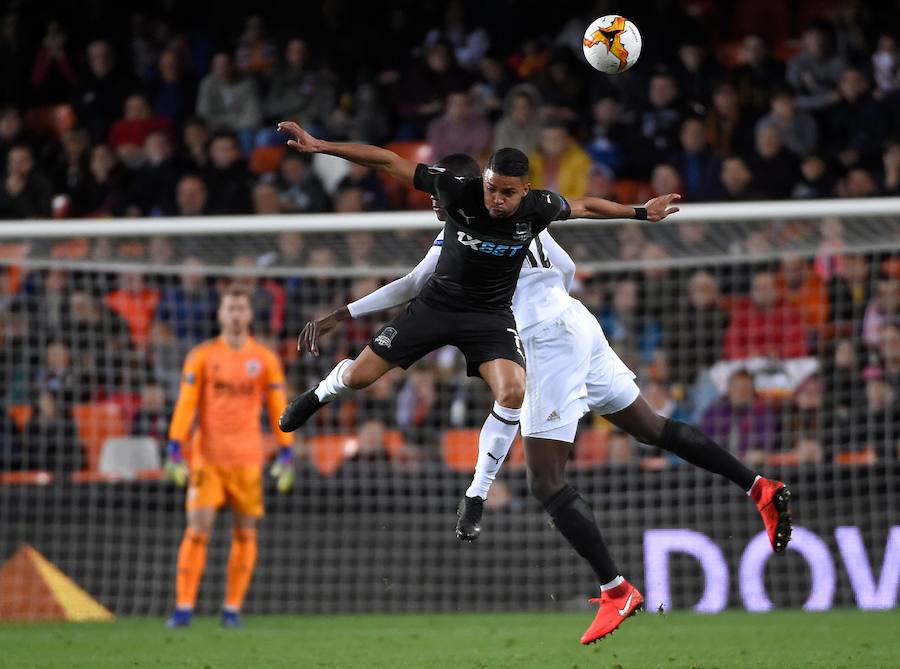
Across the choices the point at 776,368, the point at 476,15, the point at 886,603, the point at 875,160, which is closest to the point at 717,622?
the point at 886,603

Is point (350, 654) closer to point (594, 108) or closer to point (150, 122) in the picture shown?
point (594, 108)

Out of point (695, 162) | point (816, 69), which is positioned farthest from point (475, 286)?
point (816, 69)

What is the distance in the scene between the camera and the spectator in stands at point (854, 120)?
12734 millimetres

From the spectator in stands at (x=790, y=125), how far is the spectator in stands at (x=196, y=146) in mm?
5221

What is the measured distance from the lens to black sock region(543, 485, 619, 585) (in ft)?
22.5

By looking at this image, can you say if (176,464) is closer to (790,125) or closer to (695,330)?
(695,330)

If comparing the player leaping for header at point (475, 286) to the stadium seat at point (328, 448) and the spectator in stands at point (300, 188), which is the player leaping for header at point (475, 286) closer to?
the stadium seat at point (328, 448)

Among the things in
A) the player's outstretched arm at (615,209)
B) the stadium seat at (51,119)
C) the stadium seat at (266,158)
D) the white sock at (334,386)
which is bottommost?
the white sock at (334,386)

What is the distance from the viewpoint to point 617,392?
714 cm

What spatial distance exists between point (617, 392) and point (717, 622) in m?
2.84

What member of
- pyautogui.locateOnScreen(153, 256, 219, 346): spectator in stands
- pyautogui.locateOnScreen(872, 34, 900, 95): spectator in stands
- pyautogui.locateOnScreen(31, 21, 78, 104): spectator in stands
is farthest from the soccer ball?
pyautogui.locateOnScreen(31, 21, 78, 104): spectator in stands

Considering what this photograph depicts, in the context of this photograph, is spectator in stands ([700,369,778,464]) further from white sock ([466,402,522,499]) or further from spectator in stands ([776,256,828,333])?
white sock ([466,402,522,499])

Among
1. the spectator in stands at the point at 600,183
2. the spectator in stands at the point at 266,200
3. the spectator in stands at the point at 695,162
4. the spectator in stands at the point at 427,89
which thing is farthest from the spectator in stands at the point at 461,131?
the spectator in stands at the point at 695,162

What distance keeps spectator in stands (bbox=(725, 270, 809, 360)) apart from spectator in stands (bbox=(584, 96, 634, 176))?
7.47 ft
